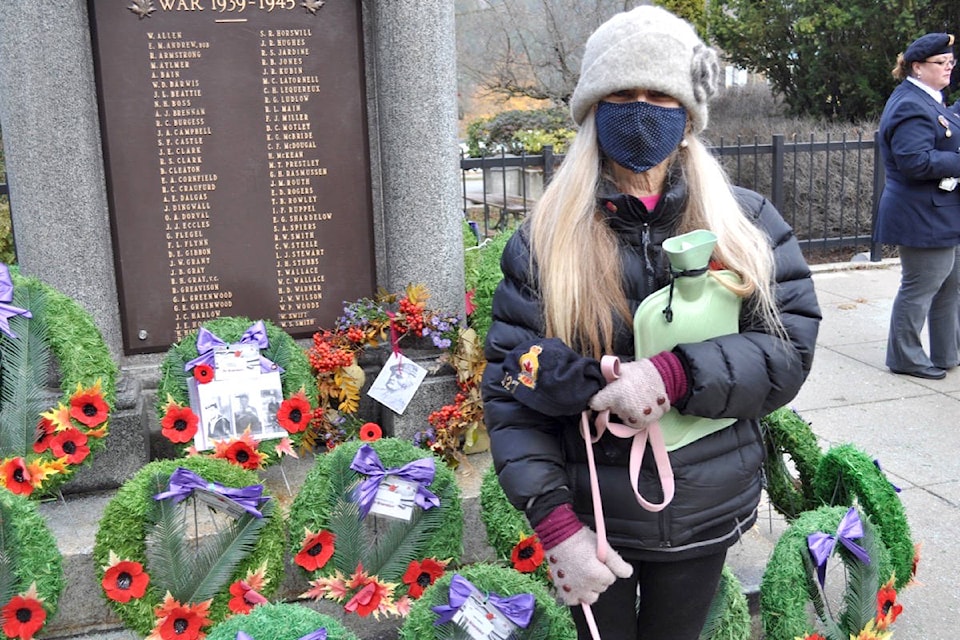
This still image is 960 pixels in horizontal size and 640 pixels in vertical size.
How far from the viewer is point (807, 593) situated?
3.13m

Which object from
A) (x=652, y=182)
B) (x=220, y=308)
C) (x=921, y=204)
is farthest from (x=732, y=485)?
(x=921, y=204)

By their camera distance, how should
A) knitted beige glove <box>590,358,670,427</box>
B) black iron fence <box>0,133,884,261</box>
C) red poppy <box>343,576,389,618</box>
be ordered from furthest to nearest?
black iron fence <box>0,133,884,261</box> < red poppy <box>343,576,389,618</box> < knitted beige glove <box>590,358,670,427</box>

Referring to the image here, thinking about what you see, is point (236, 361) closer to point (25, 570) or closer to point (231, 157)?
point (231, 157)

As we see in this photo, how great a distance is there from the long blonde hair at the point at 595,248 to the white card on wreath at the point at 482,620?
3.31 ft

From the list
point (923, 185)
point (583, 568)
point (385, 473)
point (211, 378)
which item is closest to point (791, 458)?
point (385, 473)

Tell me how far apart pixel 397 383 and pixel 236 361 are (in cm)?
72

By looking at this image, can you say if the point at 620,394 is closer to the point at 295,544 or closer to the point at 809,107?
the point at 295,544

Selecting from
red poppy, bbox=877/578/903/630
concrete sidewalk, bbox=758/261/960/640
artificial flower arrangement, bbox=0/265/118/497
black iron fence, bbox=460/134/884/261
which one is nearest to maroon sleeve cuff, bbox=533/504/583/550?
red poppy, bbox=877/578/903/630

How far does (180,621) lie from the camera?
312 cm

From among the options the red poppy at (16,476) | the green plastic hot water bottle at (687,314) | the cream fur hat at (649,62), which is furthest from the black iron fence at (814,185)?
Result: the green plastic hot water bottle at (687,314)

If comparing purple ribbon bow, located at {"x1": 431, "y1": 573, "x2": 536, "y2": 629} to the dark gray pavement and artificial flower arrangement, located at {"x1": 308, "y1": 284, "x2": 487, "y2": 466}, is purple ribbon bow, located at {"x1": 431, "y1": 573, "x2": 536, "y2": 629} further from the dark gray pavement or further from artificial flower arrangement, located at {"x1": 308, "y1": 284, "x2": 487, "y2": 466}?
artificial flower arrangement, located at {"x1": 308, "y1": 284, "x2": 487, "y2": 466}

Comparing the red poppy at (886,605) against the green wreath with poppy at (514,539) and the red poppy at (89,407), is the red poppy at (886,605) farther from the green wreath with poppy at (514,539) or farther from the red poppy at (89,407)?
the red poppy at (89,407)

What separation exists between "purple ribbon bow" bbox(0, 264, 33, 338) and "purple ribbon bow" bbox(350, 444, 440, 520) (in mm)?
1483

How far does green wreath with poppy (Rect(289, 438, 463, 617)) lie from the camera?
10.8 ft
